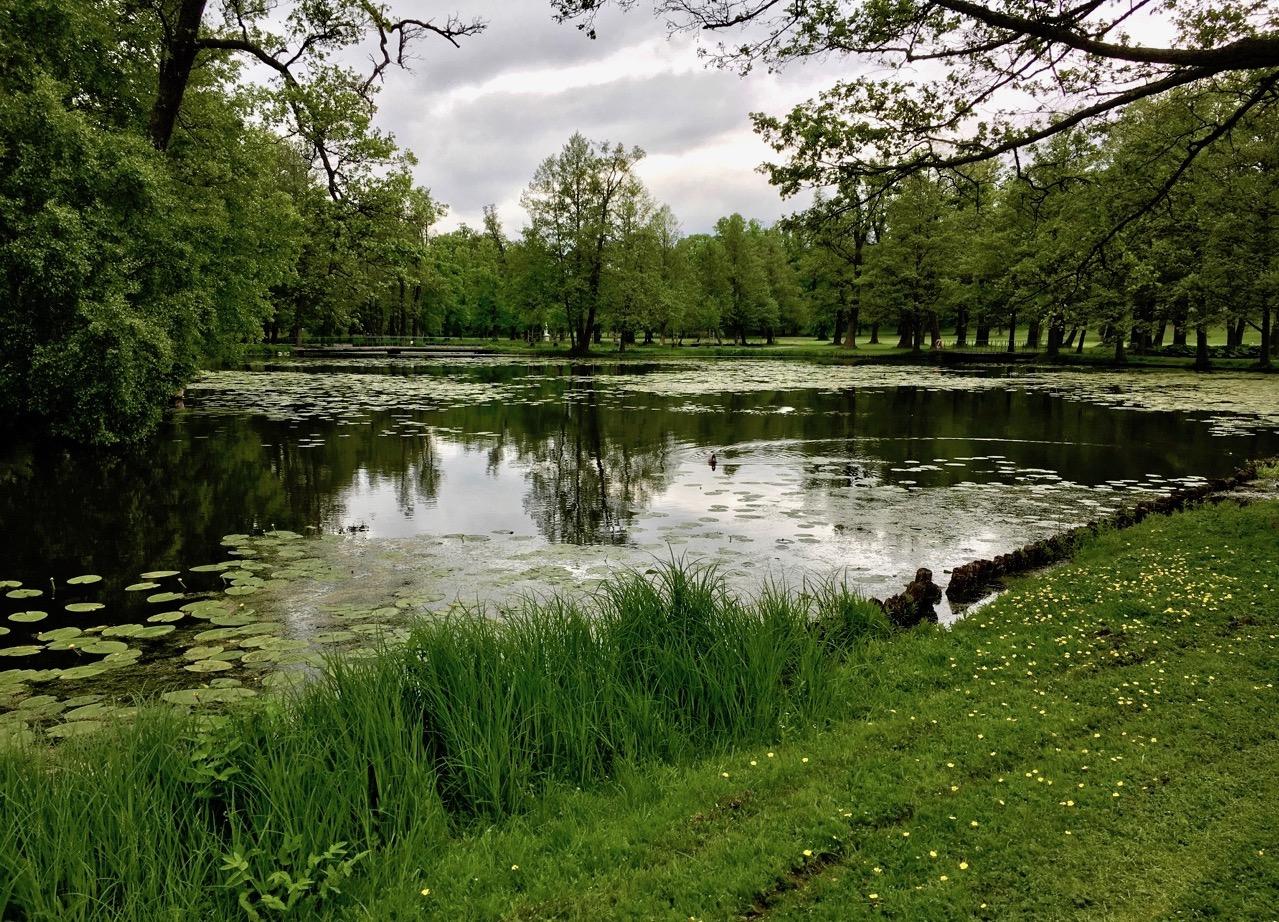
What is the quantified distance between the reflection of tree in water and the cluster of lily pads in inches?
155

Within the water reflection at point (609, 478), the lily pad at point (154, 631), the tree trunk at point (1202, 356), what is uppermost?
the tree trunk at point (1202, 356)

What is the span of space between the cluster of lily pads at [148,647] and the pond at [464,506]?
3cm

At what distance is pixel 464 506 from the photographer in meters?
12.4

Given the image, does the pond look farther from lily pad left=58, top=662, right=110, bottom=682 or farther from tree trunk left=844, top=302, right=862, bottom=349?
tree trunk left=844, top=302, right=862, bottom=349

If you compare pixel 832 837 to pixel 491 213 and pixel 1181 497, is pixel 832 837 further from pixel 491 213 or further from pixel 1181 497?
pixel 491 213

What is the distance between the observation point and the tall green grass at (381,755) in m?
3.29

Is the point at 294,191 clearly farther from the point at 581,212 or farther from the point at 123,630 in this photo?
the point at 123,630

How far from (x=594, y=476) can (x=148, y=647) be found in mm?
9018

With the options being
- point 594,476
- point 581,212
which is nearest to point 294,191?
point 581,212

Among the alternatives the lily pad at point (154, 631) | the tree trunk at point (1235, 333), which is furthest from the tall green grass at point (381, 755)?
the tree trunk at point (1235, 333)

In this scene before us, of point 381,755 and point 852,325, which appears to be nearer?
point 381,755

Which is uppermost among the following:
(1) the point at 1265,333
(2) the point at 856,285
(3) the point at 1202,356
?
(2) the point at 856,285

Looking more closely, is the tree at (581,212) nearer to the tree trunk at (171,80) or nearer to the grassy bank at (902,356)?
the grassy bank at (902,356)

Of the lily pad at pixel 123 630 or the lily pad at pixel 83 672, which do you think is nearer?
the lily pad at pixel 83 672
